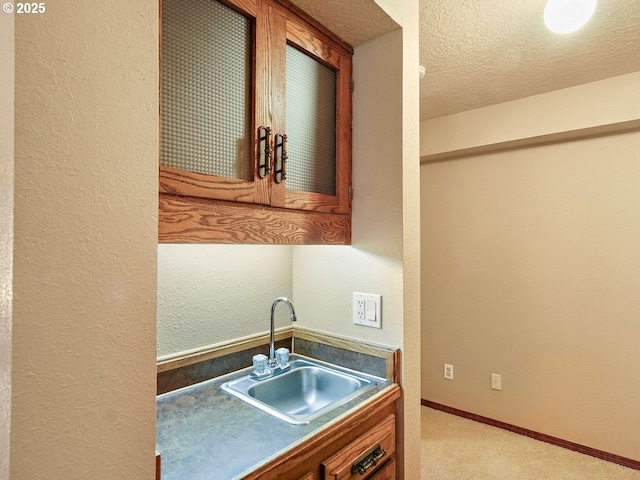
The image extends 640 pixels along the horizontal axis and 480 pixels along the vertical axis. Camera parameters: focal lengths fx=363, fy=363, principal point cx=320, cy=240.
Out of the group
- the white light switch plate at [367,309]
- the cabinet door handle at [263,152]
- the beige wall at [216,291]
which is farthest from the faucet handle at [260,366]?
the cabinet door handle at [263,152]

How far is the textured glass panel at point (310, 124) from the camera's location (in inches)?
48.6

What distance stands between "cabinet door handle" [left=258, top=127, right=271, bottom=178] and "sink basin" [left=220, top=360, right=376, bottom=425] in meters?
0.77

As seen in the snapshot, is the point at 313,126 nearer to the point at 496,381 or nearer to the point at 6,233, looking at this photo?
the point at 6,233

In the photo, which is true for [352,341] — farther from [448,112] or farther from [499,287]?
[448,112]

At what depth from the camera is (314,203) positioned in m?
1.29

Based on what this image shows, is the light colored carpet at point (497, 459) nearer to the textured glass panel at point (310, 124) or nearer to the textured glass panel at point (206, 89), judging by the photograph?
the textured glass panel at point (310, 124)

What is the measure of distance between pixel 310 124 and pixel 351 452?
42.9 inches

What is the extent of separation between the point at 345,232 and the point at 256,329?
59cm

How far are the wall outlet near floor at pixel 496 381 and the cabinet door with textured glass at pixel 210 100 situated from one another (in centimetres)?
249

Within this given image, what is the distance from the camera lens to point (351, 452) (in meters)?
1.10

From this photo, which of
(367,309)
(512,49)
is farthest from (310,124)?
(512,49)

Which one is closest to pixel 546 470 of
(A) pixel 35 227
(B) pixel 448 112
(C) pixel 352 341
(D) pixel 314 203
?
(C) pixel 352 341

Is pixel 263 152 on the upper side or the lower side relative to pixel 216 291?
upper

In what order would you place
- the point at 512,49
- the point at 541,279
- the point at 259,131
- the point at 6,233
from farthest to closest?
the point at 541,279
the point at 512,49
the point at 259,131
the point at 6,233
